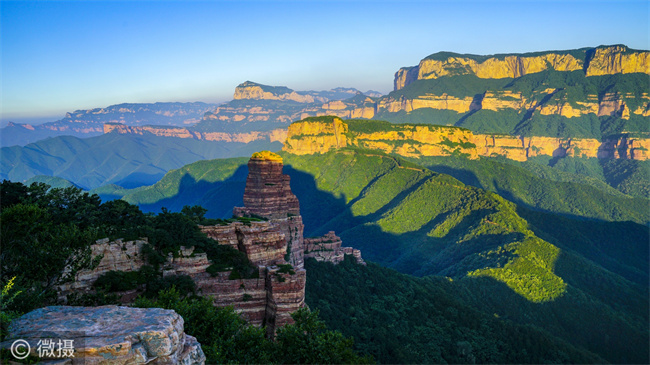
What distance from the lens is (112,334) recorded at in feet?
60.8

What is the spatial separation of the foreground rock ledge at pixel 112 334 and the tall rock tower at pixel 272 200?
36.3 meters

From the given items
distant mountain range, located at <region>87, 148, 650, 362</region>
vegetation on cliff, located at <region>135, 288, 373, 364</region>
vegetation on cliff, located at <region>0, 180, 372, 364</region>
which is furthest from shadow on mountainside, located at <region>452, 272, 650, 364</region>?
vegetation on cliff, located at <region>0, 180, 372, 364</region>

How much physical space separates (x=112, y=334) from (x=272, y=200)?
137 feet

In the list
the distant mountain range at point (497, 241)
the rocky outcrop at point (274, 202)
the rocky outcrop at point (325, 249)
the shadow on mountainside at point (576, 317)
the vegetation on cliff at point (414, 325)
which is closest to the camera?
the vegetation on cliff at point (414, 325)

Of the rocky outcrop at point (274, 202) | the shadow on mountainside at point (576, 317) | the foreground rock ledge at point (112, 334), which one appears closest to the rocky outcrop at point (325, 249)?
the rocky outcrop at point (274, 202)

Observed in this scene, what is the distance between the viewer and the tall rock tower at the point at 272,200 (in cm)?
5809

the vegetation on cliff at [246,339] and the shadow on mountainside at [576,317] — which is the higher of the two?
the vegetation on cliff at [246,339]

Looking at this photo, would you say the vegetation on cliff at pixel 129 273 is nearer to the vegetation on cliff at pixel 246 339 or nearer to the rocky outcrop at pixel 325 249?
the vegetation on cliff at pixel 246 339

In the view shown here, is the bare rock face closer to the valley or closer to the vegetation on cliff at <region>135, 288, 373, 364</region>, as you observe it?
the valley

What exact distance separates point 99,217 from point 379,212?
4702 inches

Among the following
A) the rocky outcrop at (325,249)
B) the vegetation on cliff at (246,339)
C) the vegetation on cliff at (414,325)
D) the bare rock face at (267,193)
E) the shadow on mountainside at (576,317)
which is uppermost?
the bare rock face at (267,193)

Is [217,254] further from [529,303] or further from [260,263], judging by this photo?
[529,303]

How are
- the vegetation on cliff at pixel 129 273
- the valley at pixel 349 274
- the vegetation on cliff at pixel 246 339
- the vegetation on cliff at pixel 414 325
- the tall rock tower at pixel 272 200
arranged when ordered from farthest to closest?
the tall rock tower at pixel 272 200, the vegetation on cliff at pixel 414 325, the valley at pixel 349 274, the vegetation on cliff at pixel 246 339, the vegetation on cliff at pixel 129 273

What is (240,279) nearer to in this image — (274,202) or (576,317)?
(274,202)
